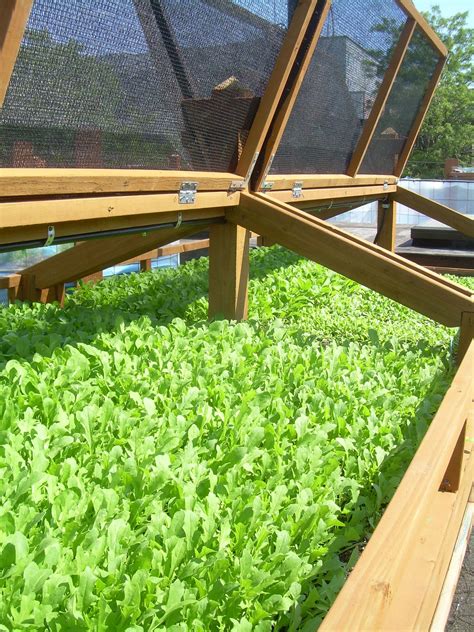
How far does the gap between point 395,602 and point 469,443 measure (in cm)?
229

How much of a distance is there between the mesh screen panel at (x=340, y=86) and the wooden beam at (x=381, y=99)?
0.08 meters

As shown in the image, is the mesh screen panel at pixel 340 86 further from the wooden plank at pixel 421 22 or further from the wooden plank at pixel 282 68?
the wooden plank at pixel 282 68

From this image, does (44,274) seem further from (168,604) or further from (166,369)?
(168,604)

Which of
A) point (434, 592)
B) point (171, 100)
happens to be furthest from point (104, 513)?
point (171, 100)

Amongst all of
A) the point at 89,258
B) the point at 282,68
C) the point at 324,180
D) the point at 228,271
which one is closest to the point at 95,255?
the point at 89,258

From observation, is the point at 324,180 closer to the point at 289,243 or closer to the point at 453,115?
the point at 289,243

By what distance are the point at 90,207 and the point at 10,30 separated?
35.2 inches

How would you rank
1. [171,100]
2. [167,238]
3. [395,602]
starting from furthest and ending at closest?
1. [167,238]
2. [171,100]
3. [395,602]

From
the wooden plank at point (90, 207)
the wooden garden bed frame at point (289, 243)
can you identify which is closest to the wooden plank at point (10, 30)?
the wooden garden bed frame at point (289, 243)

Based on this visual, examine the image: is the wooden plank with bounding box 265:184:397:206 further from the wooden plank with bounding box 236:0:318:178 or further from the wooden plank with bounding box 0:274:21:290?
the wooden plank with bounding box 0:274:21:290

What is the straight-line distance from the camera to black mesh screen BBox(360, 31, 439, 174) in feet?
26.9

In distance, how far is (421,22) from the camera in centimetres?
789

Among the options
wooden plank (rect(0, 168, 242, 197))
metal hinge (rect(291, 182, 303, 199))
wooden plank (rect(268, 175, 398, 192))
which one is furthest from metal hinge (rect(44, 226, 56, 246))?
metal hinge (rect(291, 182, 303, 199))

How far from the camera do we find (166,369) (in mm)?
3393
